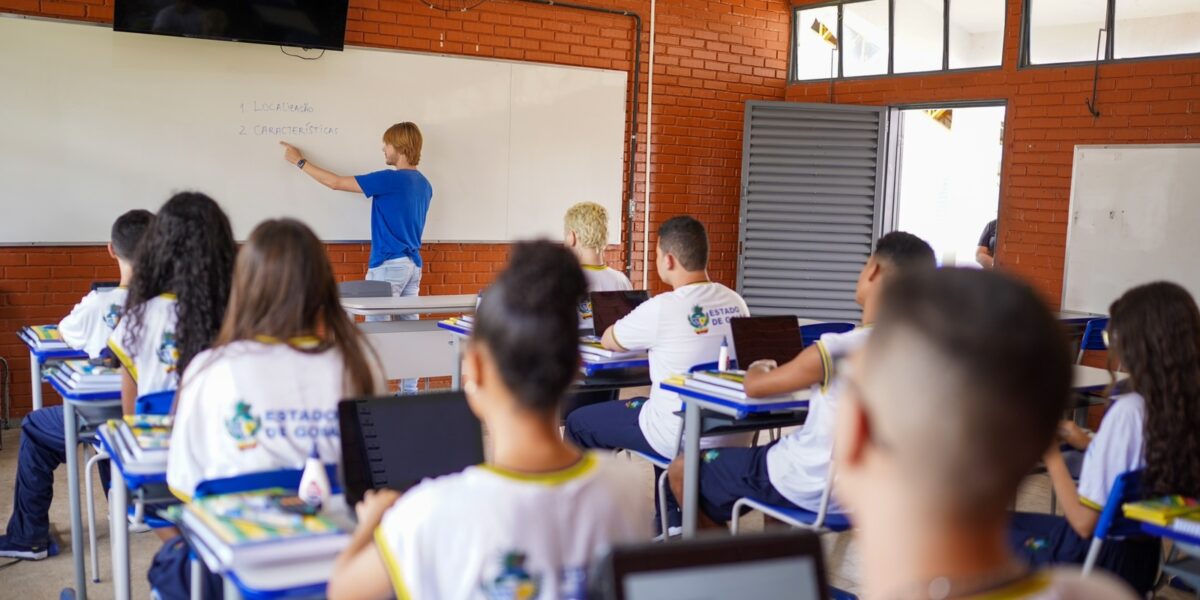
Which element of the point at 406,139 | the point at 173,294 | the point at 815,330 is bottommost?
the point at 815,330

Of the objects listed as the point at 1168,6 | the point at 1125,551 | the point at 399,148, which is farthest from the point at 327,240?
the point at 1168,6

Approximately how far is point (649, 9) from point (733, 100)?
1036 millimetres

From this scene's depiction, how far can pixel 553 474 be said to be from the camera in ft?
4.74

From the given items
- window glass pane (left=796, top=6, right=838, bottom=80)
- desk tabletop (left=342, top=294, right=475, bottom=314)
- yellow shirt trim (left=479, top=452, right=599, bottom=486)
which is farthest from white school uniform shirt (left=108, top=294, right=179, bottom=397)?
window glass pane (left=796, top=6, right=838, bottom=80)

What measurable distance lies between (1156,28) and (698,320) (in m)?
4.25

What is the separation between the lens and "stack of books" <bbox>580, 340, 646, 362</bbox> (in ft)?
13.2

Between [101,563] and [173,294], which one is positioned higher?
[173,294]

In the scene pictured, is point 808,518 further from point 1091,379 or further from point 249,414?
point 249,414

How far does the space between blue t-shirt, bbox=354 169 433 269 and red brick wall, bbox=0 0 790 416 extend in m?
0.35

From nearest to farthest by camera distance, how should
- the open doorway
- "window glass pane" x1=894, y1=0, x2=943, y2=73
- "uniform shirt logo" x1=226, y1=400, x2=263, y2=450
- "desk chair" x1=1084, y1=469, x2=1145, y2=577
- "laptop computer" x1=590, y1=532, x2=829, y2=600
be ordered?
"laptop computer" x1=590, y1=532, x2=829, y2=600 → "uniform shirt logo" x1=226, y1=400, x2=263, y2=450 → "desk chair" x1=1084, y1=469, x2=1145, y2=577 → "window glass pane" x1=894, y1=0, x2=943, y2=73 → the open doorway

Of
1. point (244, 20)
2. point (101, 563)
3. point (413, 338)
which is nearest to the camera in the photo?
point (101, 563)

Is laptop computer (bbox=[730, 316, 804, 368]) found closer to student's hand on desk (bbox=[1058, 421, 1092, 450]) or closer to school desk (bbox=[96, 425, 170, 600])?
student's hand on desk (bbox=[1058, 421, 1092, 450])

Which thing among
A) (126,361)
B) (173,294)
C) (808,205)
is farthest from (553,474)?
(808,205)

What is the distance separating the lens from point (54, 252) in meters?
5.59
